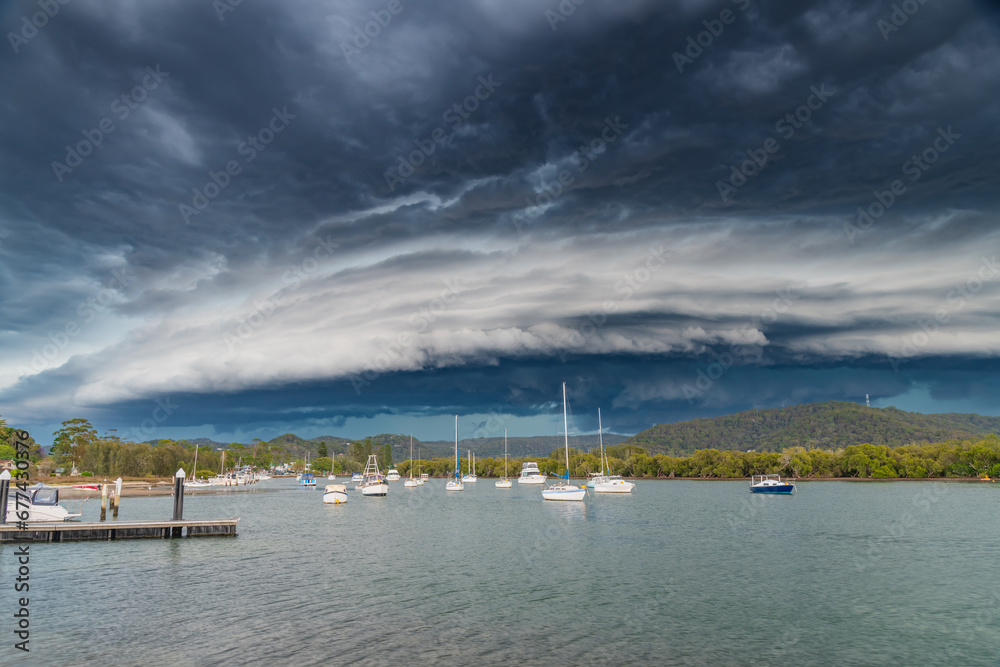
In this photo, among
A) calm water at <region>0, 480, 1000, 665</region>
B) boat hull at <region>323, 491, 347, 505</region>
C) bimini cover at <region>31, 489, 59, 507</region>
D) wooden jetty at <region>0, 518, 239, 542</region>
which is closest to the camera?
calm water at <region>0, 480, 1000, 665</region>

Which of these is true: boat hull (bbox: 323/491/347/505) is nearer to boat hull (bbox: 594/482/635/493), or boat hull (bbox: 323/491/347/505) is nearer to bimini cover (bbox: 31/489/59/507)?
bimini cover (bbox: 31/489/59/507)

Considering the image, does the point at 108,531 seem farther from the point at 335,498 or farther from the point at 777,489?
the point at 777,489

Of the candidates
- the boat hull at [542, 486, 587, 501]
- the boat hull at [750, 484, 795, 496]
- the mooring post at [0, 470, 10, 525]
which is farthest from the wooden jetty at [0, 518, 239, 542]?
the boat hull at [750, 484, 795, 496]

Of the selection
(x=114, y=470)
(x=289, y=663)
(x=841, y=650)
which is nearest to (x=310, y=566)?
(x=289, y=663)

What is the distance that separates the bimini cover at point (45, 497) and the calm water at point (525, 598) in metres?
14.6

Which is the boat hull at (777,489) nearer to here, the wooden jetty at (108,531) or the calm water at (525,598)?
the calm water at (525,598)

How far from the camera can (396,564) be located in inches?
1804

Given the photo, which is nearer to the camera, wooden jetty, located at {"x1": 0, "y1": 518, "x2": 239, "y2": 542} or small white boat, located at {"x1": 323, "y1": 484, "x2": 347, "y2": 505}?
wooden jetty, located at {"x1": 0, "y1": 518, "x2": 239, "y2": 542}

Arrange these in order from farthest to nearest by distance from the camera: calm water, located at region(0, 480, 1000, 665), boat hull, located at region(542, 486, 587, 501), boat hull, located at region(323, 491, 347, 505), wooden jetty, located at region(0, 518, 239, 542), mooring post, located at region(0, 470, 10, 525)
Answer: boat hull, located at region(323, 491, 347, 505) < boat hull, located at region(542, 486, 587, 501) < mooring post, located at region(0, 470, 10, 525) < wooden jetty, located at region(0, 518, 239, 542) < calm water, located at region(0, 480, 1000, 665)

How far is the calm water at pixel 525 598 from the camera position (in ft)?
80.5

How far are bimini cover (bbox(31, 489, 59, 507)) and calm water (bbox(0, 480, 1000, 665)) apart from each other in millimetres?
A: 14646

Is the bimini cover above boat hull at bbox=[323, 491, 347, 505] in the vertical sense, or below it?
above

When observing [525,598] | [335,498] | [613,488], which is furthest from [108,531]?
[613,488]

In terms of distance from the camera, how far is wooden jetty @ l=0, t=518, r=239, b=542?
2057 inches
